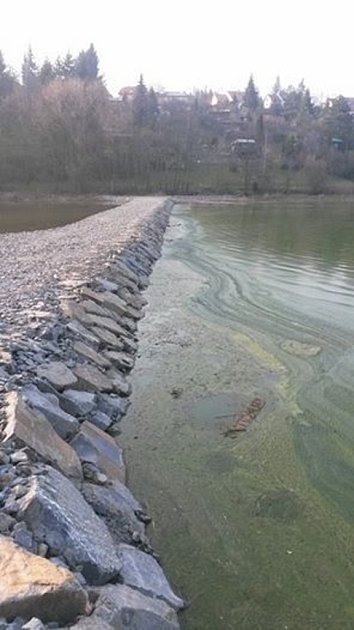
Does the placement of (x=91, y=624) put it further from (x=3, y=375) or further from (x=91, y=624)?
(x=3, y=375)

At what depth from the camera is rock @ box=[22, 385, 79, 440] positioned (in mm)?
6359

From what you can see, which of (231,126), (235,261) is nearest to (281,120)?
(231,126)

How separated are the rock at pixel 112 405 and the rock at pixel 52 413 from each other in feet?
4.03

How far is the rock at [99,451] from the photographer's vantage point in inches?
246

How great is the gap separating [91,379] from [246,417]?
2.28 m

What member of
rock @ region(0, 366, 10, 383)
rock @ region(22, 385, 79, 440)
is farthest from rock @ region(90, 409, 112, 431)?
rock @ region(0, 366, 10, 383)

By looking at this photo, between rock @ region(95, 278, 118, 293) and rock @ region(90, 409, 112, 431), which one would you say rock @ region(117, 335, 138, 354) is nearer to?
rock @ region(95, 278, 118, 293)

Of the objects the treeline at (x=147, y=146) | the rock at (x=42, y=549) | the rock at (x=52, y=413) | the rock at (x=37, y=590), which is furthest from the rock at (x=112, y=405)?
the treeline at (x=147, y=146)

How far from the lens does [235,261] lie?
22766 mm

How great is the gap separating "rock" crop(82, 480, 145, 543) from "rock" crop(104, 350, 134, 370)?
4036 mm

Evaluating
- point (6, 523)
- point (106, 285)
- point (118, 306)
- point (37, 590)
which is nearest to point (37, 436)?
point (6, 523)

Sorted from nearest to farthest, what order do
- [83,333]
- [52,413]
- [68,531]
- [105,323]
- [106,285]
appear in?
[68,531] → [52,413] → [83,333] → [105,323] → [106,285]

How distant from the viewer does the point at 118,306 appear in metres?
12.7

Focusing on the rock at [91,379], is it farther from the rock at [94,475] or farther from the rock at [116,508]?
the rock at [116,508]
